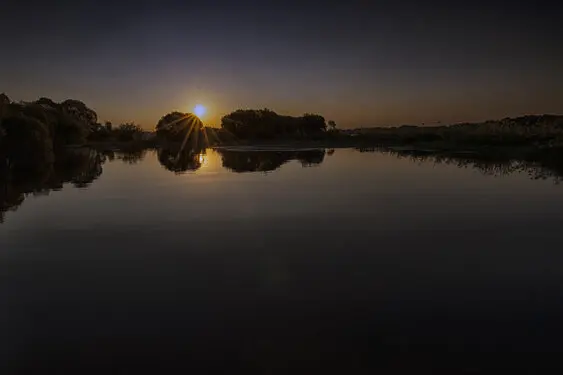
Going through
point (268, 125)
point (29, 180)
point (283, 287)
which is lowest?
point (283, 287)

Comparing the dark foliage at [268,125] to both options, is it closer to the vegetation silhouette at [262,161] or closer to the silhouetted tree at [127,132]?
the silhouetted tree at [127,132]

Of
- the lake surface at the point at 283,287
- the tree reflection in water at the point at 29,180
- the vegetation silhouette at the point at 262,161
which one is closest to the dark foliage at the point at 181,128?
the vegetation silhouette at the point at 262,161

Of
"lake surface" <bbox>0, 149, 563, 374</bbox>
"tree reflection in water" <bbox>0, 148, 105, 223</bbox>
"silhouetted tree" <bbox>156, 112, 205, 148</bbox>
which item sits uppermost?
"silhouetted tree" <bbox>156, 112, 205, 148</bbox>

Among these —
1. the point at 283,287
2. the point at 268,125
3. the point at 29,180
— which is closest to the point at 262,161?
the point at 29,180

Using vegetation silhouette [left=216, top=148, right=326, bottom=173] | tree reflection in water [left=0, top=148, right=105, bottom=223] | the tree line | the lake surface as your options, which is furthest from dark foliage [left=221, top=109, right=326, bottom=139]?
the lake surface

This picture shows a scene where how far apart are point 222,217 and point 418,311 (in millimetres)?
9577

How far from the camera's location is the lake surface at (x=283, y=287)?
6.63 metres

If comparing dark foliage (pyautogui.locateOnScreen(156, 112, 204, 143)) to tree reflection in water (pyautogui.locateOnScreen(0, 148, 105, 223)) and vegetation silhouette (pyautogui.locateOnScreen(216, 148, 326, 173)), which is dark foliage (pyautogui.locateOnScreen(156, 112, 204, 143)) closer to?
vegetation silhouette (pyautogui.locateOnScreen(216, 148, 326, 173))

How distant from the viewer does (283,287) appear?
364 inches

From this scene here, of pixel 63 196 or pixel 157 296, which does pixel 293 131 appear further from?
pixel 157 296

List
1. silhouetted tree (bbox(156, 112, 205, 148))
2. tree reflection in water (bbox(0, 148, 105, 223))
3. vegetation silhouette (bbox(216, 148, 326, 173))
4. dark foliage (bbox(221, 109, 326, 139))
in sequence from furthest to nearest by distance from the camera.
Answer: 1. dark foliage (bbox(221, 109, 326, 139))
2. silhouetted tree (bbox(156, 112, 205, 148))
3. vegetation silhouette (bbox(216, 148, 326, 173))
4. tree reflection in water (bbox(0, 148, 105, 223))

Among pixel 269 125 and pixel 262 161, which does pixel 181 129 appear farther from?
pixel 262 161

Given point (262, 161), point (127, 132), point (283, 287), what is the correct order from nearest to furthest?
point (283, 287), point (262, 161), point (127, 132)

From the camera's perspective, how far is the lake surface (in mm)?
6633
